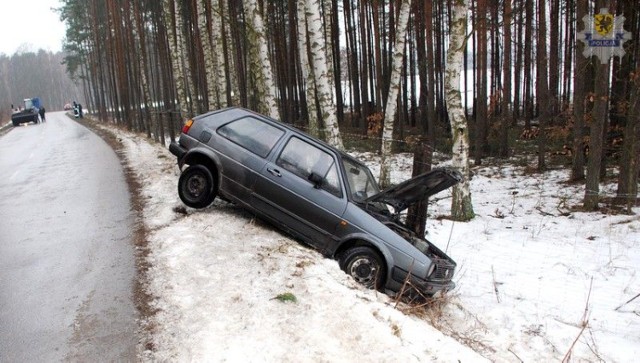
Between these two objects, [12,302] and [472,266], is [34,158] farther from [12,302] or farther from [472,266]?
[472,266]

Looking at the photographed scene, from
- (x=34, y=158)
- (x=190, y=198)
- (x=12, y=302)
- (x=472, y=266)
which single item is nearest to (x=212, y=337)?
(x=12, y=302)

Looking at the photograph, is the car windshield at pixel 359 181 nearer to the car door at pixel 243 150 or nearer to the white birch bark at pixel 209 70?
the car door at pixel 243 150

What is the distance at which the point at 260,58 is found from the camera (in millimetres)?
11539

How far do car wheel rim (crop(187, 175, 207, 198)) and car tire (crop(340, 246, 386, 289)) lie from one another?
105 inches

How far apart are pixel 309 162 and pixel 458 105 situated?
4520 mm

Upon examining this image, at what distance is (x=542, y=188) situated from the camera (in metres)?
13.2

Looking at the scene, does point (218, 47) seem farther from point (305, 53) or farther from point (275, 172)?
point (275, 172)

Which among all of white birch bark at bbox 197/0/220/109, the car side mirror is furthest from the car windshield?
white birch bark at bbox 197/0/220/109

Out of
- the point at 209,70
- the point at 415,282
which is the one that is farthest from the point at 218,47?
the point at 415,282

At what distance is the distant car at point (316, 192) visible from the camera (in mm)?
6219

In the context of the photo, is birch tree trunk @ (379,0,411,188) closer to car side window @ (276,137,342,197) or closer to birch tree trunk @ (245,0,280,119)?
birch tree trunk @ (245,0,280,119)

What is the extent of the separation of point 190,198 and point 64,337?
356 cm

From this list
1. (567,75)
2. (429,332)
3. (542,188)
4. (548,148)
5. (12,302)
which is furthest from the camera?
(567,75)

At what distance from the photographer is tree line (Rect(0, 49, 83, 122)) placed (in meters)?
128
